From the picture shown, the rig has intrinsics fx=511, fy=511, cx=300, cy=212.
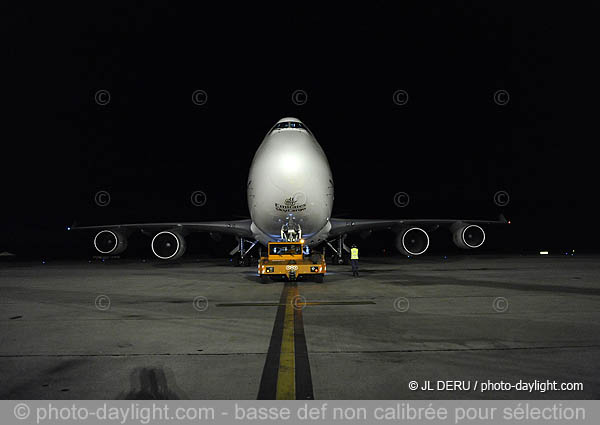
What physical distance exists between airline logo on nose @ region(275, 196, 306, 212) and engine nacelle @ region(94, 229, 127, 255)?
10.7 m

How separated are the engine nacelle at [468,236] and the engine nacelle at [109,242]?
52.7 feet

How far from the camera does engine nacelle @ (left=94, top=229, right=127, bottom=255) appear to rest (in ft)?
80.2

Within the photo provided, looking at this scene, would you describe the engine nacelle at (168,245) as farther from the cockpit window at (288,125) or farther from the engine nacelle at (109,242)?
the cockpit window at (288,125)

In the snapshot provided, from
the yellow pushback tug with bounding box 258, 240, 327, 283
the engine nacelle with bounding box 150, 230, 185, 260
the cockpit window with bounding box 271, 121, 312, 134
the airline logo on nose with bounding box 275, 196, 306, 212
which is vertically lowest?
the engine nacelle with bounding box 150, 230, 185, 260

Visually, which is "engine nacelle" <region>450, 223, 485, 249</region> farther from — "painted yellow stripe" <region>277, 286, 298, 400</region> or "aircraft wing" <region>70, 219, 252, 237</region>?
"painted yellow stripe" <region>277, 286, 298, 400</region>

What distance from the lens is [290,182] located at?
17.2 meters

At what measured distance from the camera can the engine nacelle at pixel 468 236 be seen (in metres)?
24.2

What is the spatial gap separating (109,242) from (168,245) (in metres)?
3.22

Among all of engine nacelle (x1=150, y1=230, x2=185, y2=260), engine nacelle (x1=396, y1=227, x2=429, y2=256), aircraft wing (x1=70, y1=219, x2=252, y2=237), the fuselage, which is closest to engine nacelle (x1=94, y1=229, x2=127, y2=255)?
aircraft wing (x1=70, y1=219, x2=252, y2=237)

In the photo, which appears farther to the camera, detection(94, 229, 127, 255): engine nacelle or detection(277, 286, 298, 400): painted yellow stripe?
detection(94, 229, 127, 255): engine nacelle

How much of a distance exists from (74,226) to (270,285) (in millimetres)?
13290

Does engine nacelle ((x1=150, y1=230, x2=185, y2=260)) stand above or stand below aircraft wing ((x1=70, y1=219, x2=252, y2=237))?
below

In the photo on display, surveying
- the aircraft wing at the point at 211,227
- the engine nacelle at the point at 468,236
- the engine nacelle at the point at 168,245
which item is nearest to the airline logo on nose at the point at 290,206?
the aircraft wing at the point at 211,227

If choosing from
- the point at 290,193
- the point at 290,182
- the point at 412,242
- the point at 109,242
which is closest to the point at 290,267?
the point at 290,193
